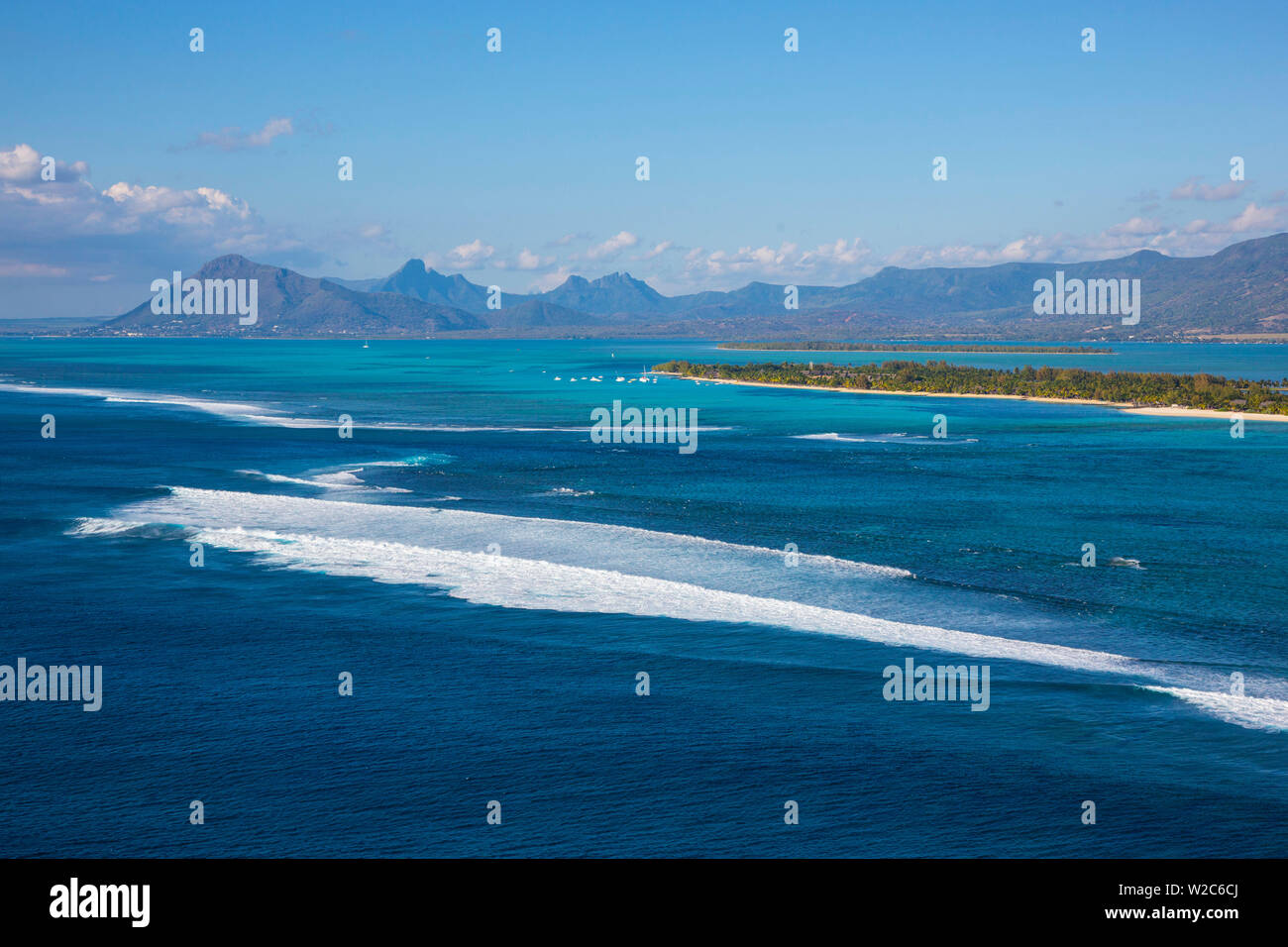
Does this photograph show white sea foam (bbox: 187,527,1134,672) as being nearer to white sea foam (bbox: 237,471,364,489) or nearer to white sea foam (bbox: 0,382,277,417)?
white sea foam (bbox: 237,471,364,489)

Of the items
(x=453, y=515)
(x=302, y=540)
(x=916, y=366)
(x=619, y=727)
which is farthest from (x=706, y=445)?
(x=916, y=366)

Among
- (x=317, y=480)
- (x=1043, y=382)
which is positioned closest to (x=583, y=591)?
(x=317, y=480)

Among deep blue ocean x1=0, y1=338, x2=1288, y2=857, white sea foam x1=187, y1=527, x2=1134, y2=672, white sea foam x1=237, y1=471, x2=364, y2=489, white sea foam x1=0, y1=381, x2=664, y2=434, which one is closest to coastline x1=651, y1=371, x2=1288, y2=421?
white sea foam x1=0, y1=381, x2=664, y2=434

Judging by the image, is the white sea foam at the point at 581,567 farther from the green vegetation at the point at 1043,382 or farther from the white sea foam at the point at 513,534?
the green vegetation at the point at 1043,382

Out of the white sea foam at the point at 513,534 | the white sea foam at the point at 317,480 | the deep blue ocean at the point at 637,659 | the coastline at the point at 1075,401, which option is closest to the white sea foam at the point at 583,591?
the deep blue ocean at the point at 637,659

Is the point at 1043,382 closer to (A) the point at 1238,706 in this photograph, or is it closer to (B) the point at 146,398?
(B) the point at 146,398

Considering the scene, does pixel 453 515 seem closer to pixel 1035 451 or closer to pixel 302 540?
pixel 302 540
